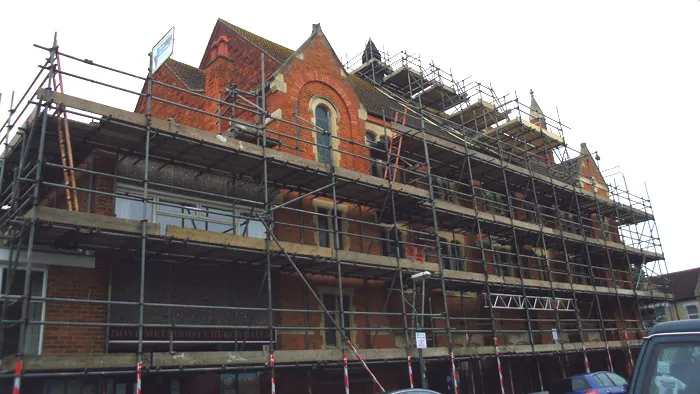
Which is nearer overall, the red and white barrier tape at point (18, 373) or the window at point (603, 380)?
the red and white barrier tape at point (18, 373)

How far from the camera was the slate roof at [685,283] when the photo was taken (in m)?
53.4

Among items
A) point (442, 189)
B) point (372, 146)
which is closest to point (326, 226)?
point (372, 146)

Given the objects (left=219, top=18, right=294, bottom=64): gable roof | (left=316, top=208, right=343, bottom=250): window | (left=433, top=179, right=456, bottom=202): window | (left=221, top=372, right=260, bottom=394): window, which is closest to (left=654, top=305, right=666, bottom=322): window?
(left=433, top=179, right=456, bottom=202): window

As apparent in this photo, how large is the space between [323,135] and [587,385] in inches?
444

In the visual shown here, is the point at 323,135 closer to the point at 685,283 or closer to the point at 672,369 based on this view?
the point at 672,369

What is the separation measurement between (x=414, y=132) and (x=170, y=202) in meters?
9.85

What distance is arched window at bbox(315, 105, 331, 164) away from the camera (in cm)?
1972

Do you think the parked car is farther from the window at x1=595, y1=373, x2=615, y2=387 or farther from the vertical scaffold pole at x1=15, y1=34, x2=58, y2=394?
the window at x1=595, y1=373, x2=615, y2=387

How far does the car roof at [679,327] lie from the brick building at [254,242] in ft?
31.7

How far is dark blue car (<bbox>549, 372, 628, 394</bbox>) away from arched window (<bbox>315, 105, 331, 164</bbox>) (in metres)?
9.91

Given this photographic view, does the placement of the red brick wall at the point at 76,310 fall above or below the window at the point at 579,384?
above

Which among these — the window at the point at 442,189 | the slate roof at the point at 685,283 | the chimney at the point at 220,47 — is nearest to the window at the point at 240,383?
the window at the point at 442,189

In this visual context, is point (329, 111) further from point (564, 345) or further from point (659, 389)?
point (659, 389)

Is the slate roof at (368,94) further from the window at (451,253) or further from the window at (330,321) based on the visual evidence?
the window at (330,321)
